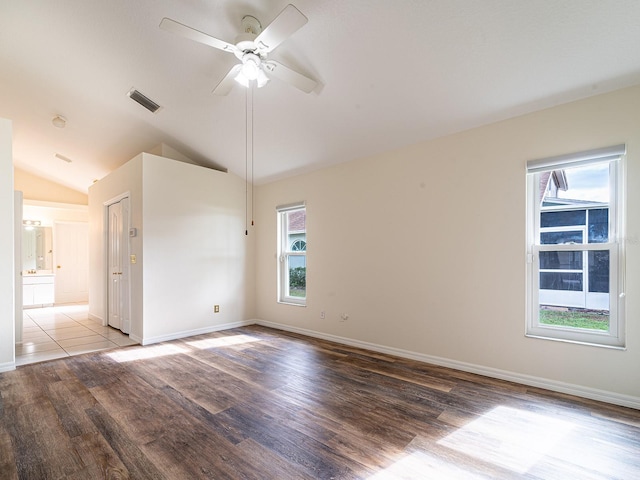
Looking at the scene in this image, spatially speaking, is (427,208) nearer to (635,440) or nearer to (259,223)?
(635,440)

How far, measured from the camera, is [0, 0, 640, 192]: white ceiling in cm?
227

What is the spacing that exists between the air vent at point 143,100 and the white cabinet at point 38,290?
20.5ft

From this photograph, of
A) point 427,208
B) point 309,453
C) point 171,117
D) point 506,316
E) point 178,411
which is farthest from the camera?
point 171,117

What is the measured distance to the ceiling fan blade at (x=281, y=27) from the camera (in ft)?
6.41

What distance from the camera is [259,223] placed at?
18.5 feet

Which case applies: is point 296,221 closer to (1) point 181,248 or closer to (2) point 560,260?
(1) point 181,248

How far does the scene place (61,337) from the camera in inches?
187

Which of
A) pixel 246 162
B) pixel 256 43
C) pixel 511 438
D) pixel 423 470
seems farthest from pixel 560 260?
pixel 246 162

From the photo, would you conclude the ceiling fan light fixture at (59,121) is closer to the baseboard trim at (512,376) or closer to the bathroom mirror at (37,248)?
the bathroom mirror at (37,248)

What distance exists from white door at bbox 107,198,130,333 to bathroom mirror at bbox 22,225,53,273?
432 centimetres

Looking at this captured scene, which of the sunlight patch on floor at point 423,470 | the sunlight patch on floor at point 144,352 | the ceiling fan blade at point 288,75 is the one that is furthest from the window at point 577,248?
the sunlight patch on floor at point 144,352

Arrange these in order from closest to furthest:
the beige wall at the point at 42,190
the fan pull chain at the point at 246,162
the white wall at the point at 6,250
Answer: the white wall at the point at 6,250 → the fan pull chain at the point at 246,162 → the beige wall at the point at 42,190

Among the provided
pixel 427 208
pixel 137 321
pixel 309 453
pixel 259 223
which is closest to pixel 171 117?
pixel 259 223

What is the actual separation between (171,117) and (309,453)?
13.7ft
